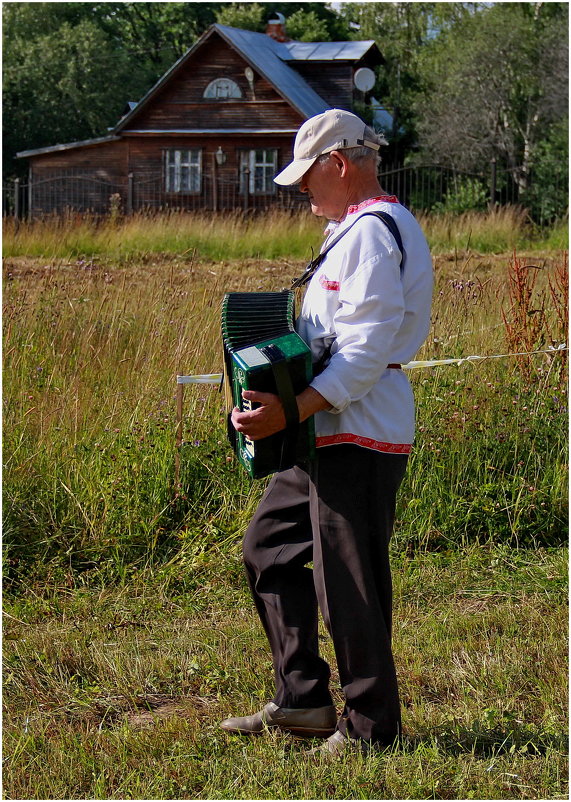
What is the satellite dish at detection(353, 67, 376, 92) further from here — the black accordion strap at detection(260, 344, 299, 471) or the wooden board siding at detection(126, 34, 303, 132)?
the black accordion strap at detection(260, 344, 299, 471)

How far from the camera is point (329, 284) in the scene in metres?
2.86

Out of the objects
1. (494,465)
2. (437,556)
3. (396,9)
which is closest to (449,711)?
(437,556)

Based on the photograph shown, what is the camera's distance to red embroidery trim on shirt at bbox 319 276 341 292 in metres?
2.84

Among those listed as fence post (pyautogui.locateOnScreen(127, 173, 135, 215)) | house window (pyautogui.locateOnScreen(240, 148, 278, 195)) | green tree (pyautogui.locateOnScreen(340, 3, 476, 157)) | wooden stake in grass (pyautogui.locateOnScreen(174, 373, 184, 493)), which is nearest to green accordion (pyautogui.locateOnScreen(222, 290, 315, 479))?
wooden stake in grass (pyautogui.locateOnScreen(174, 373, 184, 493))

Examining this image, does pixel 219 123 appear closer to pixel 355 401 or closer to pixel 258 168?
pixel 258 168

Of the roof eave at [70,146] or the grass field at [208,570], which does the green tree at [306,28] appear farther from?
the grass field at [208,570]

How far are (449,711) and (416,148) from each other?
1438 inches

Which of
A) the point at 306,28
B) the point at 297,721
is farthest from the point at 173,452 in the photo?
the point at 306,28

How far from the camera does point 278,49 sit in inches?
1382

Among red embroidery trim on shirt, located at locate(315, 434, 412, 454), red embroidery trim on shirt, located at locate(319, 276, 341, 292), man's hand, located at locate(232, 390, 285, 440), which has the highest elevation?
red embroidery trim on shirt, located at locate(319, 276, 341, 292)

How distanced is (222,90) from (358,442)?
1281 inches

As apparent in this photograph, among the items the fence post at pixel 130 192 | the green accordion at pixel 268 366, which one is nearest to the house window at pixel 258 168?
the fence post at pixel 130 192

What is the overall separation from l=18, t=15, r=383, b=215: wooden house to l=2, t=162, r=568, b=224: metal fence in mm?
51

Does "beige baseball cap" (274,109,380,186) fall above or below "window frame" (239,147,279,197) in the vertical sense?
above
